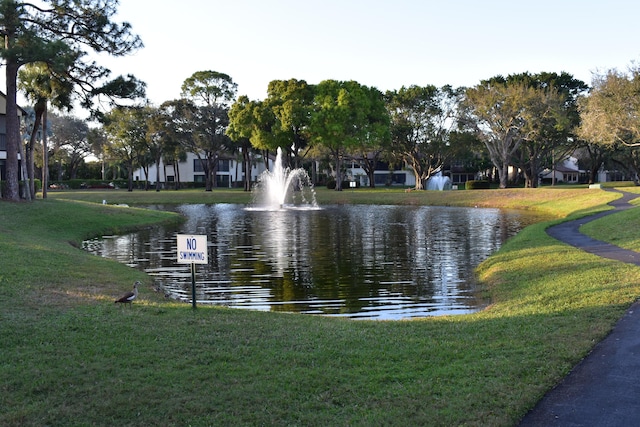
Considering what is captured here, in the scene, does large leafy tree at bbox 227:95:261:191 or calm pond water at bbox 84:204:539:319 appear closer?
calm pond water at bbox 84:204:539:319

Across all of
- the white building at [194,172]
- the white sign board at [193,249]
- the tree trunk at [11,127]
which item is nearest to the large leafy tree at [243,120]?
the white building at [194,172]

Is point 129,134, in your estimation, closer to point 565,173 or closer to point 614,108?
point 614,108

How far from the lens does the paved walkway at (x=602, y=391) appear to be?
19.5ft

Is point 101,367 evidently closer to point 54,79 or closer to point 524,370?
point 524,370

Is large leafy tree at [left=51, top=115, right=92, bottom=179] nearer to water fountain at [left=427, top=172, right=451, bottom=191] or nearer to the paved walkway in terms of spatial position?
water fountain at [left=427, top=172, right=451, bottom=191]

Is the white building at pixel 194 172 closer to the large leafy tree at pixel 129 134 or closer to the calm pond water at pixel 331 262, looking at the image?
the large leafy tree at pixel 129 134

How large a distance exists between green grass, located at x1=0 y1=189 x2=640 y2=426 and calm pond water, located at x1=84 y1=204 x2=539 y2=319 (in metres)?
2.20

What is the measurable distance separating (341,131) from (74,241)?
4317 centimetres

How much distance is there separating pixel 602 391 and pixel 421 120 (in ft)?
236

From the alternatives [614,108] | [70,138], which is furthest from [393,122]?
[70,138]

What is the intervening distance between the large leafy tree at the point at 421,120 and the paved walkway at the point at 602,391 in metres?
68.6

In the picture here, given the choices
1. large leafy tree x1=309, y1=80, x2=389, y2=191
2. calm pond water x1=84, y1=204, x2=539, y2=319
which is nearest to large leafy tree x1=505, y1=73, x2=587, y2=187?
large leafy tree x1=309, y1=80, x2=389, y2=191

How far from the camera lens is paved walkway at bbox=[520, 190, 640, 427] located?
234 inches

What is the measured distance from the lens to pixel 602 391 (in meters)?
6.64
